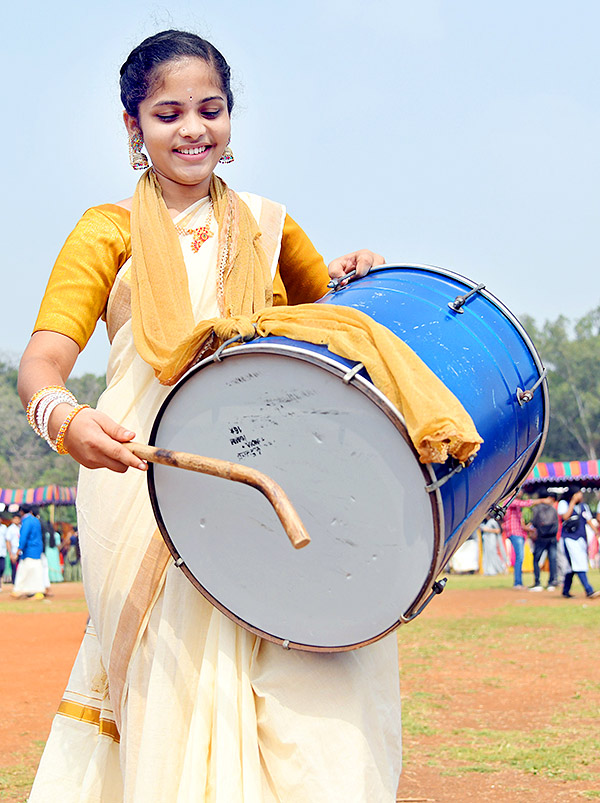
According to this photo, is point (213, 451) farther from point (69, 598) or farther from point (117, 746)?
point (69, 598)

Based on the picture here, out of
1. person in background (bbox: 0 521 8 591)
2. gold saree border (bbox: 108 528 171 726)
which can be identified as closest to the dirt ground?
gold saree border (bbox: 108 528 171 726)

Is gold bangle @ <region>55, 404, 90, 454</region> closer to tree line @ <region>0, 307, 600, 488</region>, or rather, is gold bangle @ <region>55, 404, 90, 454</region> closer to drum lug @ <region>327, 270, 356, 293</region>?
drum lug @ <region>327, 270, 356, 293</region>

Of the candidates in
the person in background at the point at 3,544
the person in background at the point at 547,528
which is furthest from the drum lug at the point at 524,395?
the person in background at the point at 3,544

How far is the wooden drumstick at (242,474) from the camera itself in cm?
170

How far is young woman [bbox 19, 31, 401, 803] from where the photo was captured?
6.96ft

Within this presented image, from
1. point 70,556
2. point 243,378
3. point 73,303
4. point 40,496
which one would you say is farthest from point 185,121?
point 70,556

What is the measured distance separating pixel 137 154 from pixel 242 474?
1.20 meters

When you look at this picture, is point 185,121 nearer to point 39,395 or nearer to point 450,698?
point 39,395

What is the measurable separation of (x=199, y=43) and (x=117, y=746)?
1912 mm

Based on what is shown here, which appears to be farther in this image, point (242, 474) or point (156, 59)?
point (156, 59)

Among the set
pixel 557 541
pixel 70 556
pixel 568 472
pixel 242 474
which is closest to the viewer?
pixel 242 474

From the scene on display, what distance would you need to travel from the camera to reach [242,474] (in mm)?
1824

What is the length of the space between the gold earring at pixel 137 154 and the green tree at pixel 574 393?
58794 millimetres

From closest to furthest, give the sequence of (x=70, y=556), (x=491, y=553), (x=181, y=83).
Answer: (x=181, y=83), (x=491, y=553), (x=70, y=556)
